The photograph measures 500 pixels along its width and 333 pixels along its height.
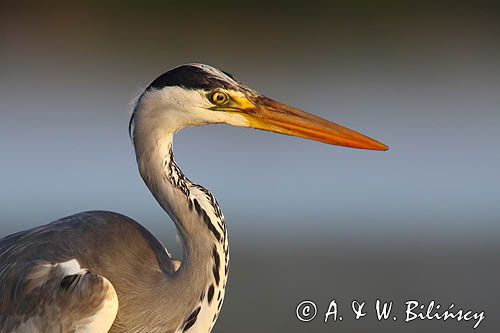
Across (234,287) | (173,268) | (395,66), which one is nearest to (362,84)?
(395,66)

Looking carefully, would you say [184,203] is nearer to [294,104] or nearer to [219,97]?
[219,97]

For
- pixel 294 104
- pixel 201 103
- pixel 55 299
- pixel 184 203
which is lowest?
pixel 55 299

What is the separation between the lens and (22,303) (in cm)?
213

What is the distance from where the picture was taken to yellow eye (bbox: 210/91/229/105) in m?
2.13

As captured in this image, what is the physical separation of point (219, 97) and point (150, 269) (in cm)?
40

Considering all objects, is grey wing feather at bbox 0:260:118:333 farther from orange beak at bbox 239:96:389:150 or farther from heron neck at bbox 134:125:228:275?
orange beak at bbox 239:96:389:150

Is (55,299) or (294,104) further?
(294,104)

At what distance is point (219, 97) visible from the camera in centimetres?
214

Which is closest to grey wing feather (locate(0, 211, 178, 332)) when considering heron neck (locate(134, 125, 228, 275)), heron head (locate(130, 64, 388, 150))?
heron neck (locate(134, 125, 228, 275))

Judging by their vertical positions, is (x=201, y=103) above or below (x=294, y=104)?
below

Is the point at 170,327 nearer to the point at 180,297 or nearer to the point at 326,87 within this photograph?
the point at 180,297

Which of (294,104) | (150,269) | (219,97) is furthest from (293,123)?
(294,104)

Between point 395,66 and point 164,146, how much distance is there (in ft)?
20.7

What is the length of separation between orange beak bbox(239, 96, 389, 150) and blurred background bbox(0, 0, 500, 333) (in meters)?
3.88
